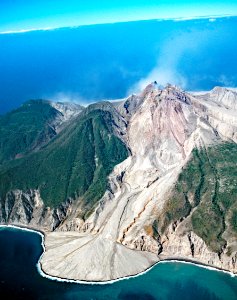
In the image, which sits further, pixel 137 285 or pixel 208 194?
pixel 208 194

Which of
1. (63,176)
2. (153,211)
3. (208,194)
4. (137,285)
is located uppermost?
(63,176)

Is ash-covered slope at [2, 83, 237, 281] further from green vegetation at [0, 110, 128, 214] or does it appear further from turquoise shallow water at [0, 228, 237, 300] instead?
turquoise shallow water at [0, 228, 237, 300]

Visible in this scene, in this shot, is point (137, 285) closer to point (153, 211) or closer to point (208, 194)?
point (153, 211)

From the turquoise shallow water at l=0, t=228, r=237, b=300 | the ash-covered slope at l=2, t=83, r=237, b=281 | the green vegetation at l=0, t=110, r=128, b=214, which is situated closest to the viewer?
the turquoise shallow water at l=0, t=228, r=237, b=300

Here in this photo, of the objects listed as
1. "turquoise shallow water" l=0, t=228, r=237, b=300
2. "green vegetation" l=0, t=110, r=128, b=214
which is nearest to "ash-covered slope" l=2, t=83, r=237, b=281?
"green vegetation" l=0, t=110, r=128, b=214

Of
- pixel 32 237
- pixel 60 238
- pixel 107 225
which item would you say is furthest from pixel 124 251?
pixel 32 237

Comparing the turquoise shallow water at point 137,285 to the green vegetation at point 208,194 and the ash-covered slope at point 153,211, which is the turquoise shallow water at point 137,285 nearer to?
the ash-covered slope at point 153,211

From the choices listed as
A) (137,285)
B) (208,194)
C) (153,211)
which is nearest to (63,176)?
(153,211)
